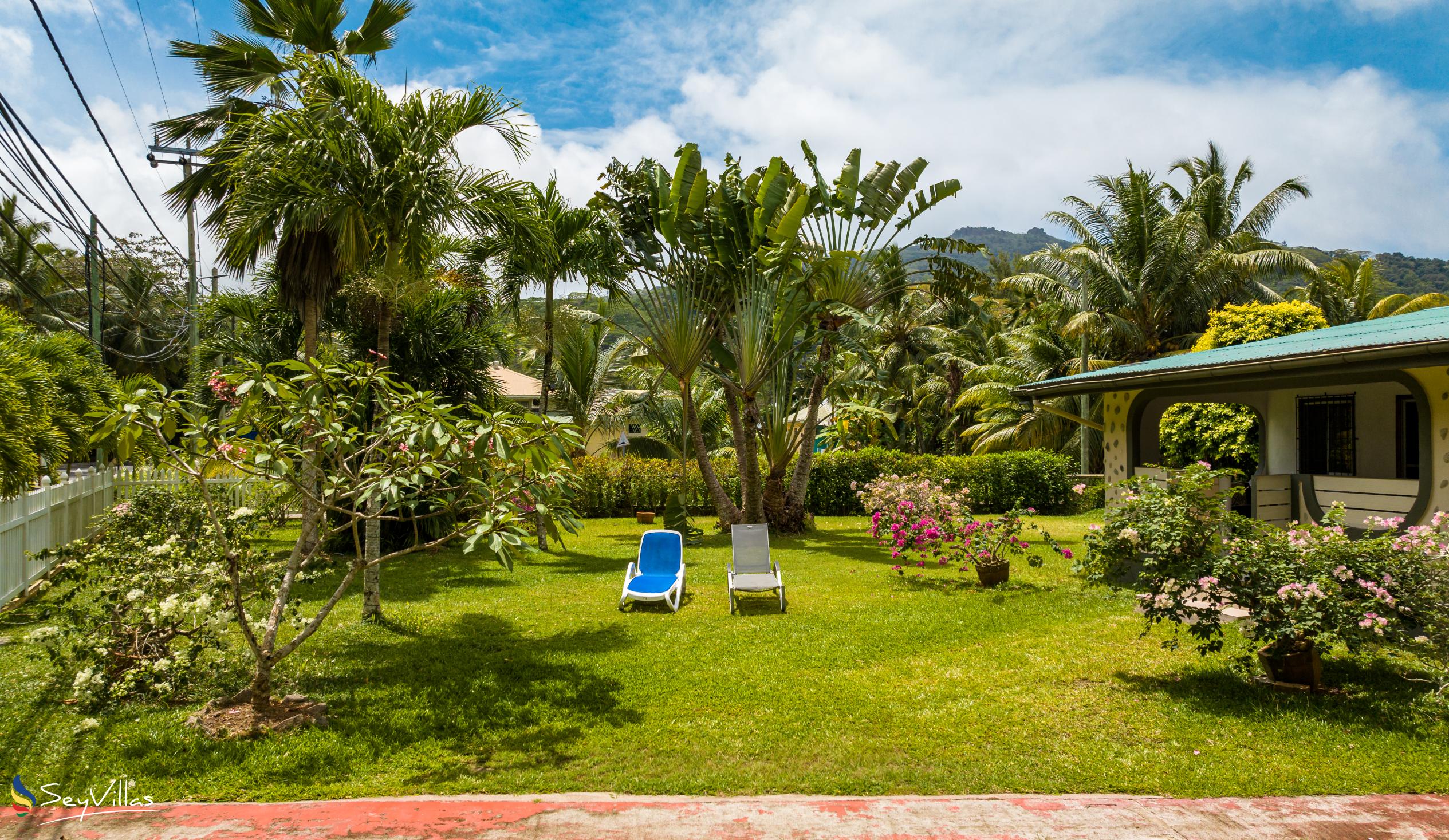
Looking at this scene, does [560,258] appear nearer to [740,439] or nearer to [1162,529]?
[740,439]

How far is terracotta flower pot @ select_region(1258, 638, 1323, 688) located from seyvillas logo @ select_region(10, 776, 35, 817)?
347 inches

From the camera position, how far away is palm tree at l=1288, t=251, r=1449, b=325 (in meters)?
A: 28.4

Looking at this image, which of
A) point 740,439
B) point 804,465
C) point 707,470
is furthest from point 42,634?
point 804,465

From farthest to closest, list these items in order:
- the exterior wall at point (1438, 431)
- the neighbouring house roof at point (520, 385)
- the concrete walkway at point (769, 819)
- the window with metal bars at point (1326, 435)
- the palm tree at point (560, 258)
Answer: the neighbouring house roof at point (520, 385)
the palm tree at point (560, 258)
the window with metal bars at point (1326, 435)
the exterior wall at point (1438, 431)
the concrete walkway at point (769, 819)

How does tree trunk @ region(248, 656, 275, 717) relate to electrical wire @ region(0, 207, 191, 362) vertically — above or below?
below

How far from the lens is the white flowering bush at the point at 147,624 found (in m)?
6.28

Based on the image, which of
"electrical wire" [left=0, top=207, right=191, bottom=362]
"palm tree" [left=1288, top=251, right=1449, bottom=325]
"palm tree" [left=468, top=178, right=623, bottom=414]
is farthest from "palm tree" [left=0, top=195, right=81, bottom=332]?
"palm tree" [left=1288, top=251, right=1449, bottom=325]

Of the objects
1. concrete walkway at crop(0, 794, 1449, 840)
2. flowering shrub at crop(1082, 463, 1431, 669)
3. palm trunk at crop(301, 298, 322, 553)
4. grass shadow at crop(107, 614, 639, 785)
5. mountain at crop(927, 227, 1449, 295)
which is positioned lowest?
concrete walkway at crop(0, 794, 1449, 840)

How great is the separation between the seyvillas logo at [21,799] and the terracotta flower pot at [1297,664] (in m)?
8.82

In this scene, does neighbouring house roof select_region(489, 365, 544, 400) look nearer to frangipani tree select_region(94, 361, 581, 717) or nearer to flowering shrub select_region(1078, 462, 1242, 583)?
frangipani tree select_region(94, 361, 581, 717)

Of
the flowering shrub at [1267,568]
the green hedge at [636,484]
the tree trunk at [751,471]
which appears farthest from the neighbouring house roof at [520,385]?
the flowering shrub at [1267,568]

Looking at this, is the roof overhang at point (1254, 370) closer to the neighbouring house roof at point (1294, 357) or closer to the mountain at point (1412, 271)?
the neighbouring house roof at point (1294, 357)

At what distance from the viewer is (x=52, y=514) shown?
38.8ft

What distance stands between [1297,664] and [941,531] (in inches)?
224
